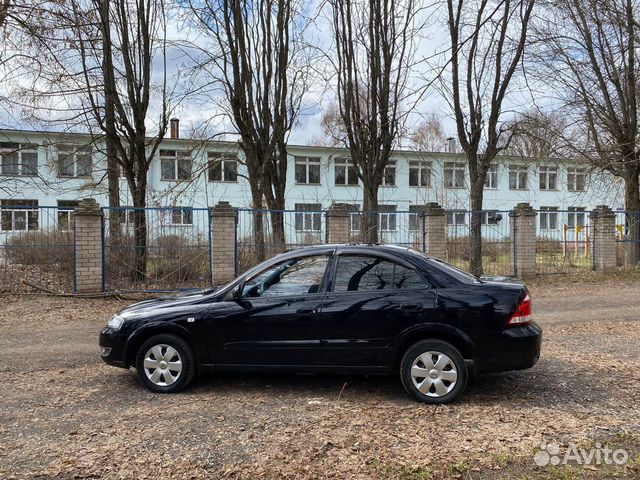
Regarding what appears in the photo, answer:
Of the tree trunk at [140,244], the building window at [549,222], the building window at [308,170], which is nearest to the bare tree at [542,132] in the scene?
the building window at [549,222]

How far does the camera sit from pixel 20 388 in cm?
528

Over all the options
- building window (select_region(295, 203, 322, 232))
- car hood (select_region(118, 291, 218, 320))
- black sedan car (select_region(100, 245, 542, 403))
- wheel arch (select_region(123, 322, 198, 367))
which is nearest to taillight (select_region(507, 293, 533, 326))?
black sedan car (select_region(100, 245, 542, 403))

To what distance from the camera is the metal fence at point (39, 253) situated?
38.1 ft

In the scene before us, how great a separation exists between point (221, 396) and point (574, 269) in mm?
14201

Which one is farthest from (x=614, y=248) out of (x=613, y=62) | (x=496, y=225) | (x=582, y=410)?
(x=582, y=410)

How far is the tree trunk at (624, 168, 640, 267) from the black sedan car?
14.9 meters

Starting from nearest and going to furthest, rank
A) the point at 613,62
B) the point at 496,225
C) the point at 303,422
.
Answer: the point at 303,422 < the point at 496,225 < the point at 613,62

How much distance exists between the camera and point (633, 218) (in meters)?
17.5

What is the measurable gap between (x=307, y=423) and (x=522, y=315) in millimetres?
2263

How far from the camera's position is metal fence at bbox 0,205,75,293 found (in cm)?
1161

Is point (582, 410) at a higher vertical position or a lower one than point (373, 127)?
lower

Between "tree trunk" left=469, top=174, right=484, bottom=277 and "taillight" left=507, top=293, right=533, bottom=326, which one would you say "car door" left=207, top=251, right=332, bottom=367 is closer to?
"taillight" left=507, top=293, right=533, bottom=326

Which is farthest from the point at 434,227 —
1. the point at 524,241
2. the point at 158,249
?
the point at 158,249

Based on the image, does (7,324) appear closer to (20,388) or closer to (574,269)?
(20,388)
